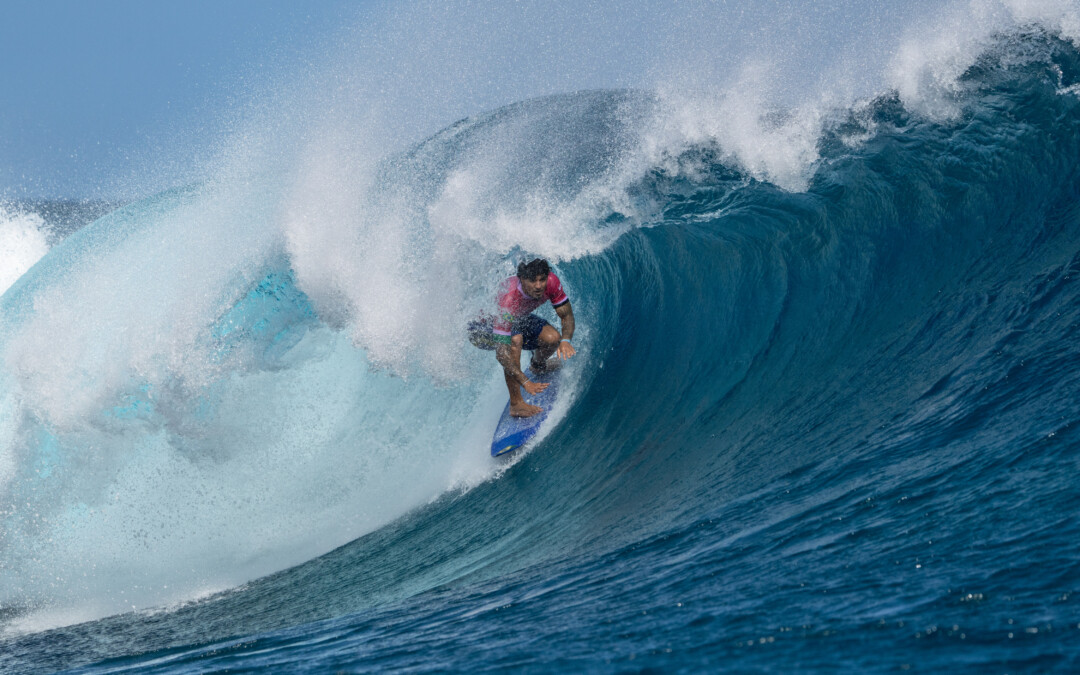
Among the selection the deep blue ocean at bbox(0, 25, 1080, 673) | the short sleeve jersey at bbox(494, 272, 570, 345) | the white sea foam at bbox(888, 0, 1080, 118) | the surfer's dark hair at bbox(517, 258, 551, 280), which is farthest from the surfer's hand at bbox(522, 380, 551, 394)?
the white sea foam at bbox(888, 0, 1080, 118)

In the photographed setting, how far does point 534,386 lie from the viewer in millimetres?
6789

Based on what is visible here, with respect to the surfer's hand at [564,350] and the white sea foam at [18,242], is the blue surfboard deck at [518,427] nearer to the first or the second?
the surfer's hand at [564,350]

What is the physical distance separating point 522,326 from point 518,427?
805mm

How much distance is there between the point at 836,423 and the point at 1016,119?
5.16 metres

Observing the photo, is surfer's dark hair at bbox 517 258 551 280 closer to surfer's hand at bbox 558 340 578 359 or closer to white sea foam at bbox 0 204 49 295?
surfer's hand at bbox 558 340 578 359

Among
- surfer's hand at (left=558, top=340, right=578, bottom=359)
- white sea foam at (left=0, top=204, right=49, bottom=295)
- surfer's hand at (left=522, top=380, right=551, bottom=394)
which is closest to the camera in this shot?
surfer's hand at (left=558, top=340, right=578, bottom=359)

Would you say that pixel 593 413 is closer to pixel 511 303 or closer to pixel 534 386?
pixel 534 386

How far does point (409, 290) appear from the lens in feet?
24.6

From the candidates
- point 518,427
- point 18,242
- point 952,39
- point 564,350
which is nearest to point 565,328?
point 564,350

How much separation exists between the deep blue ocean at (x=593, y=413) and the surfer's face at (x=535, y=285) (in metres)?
1.23

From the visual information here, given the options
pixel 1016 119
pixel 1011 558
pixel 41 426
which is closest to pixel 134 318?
pixel 41 426

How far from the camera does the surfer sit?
5874 mm

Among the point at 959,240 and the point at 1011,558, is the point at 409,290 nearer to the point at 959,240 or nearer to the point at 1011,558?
the point at 959,240

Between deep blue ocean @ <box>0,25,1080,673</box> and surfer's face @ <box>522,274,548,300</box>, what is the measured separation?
1.23 metres
